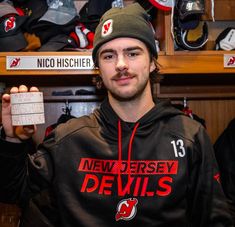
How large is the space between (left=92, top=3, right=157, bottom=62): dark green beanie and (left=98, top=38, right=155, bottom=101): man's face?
0.02 metres

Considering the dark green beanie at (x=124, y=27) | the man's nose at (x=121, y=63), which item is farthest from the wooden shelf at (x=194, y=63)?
the man's nose at (x=121, y=63)

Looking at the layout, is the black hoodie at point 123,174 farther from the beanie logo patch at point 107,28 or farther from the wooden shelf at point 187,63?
the wooden shelf at point 187,63

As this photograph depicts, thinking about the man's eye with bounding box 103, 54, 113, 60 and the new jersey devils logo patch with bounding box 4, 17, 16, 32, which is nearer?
the man's eye with bounding box 103, 54, 113, 60

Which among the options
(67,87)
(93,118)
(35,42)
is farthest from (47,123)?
(93,118)

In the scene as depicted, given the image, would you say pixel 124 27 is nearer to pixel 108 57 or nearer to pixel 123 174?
pixel 108 57

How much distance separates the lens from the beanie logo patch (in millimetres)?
1112

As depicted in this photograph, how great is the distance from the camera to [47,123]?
6.61 ft

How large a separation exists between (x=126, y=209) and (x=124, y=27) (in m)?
0.51

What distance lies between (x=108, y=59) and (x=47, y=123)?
0.98 m

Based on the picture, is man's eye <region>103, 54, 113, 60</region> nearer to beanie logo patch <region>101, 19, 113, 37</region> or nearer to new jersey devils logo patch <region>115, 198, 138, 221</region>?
beanie logo patch <region>101, 19, 113, 37</region>

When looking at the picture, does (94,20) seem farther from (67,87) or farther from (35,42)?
(67,87)

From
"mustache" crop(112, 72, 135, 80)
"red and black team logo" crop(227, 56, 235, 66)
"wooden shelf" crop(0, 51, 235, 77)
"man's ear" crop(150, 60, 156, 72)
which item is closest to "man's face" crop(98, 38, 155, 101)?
"mustache" crop(112, 72, 135, 80)

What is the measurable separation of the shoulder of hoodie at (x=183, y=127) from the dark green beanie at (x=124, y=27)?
22cm

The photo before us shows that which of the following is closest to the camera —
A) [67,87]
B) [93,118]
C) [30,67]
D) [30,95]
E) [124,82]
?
[30,95]
